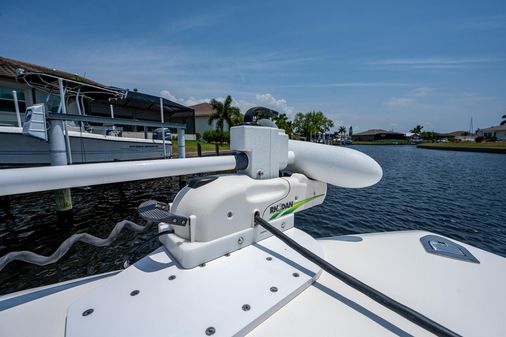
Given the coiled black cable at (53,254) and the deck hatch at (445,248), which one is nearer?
the coiled black cable at (53,254)

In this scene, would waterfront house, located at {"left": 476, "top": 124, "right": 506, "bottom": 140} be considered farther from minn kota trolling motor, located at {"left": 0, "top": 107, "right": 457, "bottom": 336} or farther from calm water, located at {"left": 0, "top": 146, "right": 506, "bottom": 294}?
minn kota trolling motor, located at {"left": 0, "top": 107, "right": 457, "bottom": 336}

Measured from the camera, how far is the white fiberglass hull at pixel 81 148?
258 inches

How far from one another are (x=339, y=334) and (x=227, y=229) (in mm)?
743

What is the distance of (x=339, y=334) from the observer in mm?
872

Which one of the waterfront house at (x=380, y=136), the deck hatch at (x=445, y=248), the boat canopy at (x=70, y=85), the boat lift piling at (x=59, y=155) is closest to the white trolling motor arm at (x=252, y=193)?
the deck hatch at (x=445, y=248)

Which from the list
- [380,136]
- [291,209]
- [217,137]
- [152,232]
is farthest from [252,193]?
[380,136]

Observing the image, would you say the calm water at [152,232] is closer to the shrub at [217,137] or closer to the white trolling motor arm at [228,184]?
the white trolling motor arm at [228,184]

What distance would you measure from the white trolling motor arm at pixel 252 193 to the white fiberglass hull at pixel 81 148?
8.65m

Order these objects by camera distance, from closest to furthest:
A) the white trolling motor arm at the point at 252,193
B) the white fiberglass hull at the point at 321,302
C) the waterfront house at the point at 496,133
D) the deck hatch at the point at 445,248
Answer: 1. the white fiberglass hull at the point at 321,302
2. the white trolling motor arm at the point at 252,193
3. the deck hatch at the point at 445,248
4. the waterfront house at the point at 496,133

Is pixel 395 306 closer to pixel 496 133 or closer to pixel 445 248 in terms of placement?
pixel 445 248

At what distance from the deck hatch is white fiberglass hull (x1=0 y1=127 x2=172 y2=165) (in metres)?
9.78

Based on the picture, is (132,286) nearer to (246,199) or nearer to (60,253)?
(60,253)

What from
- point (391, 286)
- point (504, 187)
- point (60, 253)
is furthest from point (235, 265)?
point (504, 187)

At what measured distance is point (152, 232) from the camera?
469 centimetres
